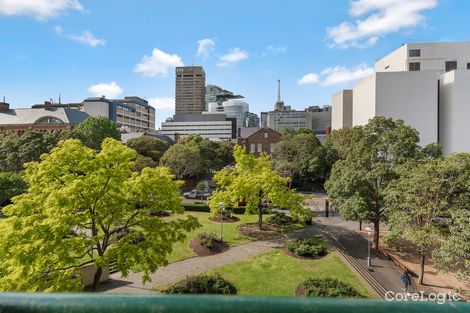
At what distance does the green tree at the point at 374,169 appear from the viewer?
21547mm

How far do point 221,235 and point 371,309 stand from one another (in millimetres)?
24320

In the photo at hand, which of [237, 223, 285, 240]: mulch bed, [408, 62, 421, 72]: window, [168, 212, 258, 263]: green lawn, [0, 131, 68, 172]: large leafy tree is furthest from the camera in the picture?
[408, 62, 421, 72]: window

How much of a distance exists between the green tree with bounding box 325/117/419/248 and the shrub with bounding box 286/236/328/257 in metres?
3.12

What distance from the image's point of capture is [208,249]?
21.7 m

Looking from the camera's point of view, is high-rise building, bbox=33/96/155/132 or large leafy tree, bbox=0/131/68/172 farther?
high-rise building, bbox=33/96/155/132

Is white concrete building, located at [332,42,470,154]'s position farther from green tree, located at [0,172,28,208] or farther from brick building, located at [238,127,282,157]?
green tree, located at [0,172,28,208]

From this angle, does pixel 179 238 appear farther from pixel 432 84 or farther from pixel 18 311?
pixel 432 84

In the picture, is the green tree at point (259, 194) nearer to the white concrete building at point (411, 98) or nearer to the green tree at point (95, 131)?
the white concrete building at point (411, 98)

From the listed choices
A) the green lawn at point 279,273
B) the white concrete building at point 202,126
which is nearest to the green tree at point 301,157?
the green lawn at point 279,273

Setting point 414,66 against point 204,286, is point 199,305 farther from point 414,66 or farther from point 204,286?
point 414,66

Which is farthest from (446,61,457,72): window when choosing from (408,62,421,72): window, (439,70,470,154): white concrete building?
(439,70,470,154): white concrete building

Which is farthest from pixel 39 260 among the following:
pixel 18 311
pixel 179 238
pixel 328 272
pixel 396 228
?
pixel 396 228

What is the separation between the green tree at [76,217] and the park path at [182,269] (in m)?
4.06

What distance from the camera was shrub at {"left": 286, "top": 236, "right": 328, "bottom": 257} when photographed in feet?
68.8
